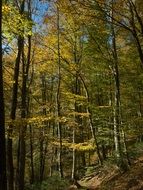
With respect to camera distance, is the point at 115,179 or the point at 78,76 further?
the point at 78,76

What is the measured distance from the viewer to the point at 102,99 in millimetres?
33719

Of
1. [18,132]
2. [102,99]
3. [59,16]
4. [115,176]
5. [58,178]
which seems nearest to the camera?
[18,132]

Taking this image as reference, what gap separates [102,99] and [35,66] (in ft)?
29.3

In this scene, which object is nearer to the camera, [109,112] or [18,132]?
[18,132]

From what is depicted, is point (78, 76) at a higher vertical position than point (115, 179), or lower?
higher

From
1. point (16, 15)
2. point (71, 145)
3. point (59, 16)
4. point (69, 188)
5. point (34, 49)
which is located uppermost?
point (59, 16)

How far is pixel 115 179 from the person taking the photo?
658 inches

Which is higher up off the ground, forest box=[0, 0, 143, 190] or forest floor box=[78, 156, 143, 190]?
forest box=[0, 0, 143, 190]

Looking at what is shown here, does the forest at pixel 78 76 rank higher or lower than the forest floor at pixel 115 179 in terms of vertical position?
higher

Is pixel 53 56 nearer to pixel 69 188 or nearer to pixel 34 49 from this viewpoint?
pixel 34 49

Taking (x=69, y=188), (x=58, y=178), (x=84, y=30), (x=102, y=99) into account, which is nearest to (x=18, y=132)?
(x=69, y=188)

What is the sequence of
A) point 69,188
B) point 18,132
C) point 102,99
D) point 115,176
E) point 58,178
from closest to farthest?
point 18,132 → point 115,176 → point 69,188 → point 58,178 → point 102,99

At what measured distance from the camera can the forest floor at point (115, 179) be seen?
14.5 meters

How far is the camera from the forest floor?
14.5m
